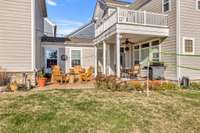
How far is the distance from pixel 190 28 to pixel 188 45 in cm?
100

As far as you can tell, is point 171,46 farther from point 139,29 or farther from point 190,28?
point 139,29

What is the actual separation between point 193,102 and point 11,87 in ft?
24.0

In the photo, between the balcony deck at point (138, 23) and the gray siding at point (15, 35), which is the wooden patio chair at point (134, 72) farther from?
the gray siding at point (15, 35)

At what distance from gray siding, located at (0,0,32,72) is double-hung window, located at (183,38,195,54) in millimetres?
8534

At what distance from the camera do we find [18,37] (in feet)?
33.6

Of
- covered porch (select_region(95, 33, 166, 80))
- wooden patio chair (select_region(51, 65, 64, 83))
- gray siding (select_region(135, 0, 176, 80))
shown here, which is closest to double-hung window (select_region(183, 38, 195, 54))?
gray siding (select_region(135, 0, 176, 80))

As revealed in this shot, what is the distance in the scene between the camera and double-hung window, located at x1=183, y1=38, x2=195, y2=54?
12.3m

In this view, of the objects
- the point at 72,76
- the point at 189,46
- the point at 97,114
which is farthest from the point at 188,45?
the point at 97,114

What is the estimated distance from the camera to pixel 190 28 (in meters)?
12.4

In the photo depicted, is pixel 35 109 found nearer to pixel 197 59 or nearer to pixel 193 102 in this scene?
pixel 193 102

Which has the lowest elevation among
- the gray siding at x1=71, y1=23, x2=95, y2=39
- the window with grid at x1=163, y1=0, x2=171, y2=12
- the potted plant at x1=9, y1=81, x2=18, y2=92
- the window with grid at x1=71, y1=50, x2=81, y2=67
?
the potted plant at x1=9, y1=81, x2=18, y2=92

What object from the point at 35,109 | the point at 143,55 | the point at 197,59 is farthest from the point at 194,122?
the point at 143,55

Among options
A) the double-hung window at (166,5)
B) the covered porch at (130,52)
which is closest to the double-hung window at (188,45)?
the covered porch at (130,52)

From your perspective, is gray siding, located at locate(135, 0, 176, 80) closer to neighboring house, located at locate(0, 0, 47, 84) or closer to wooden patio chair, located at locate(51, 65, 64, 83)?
wooden patio chair, located at locate(51, 65, 64, 83)
